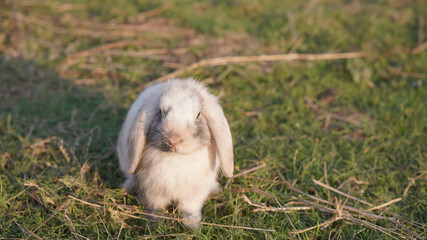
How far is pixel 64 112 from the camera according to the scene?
3971mm

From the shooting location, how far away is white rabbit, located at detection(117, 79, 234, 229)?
2420mm

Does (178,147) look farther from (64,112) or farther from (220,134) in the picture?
(64,112)

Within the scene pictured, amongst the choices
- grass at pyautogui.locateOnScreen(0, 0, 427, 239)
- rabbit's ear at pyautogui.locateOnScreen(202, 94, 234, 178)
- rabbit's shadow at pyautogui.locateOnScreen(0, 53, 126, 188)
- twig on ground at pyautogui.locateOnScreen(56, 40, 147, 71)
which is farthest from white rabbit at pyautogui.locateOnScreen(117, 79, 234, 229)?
twig on ground at pyautogui.locateOnScreen(56, 40, 147, 71)

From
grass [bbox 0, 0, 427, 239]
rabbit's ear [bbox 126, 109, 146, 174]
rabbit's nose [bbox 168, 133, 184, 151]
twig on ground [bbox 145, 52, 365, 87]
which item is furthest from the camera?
twig on ground [bbox 145, 52, 365, 87]

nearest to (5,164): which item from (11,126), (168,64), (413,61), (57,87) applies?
(11,126)

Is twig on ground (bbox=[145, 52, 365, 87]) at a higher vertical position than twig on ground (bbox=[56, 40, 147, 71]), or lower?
lower

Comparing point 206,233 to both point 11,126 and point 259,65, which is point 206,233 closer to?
point 11,126

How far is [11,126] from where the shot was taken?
363cm

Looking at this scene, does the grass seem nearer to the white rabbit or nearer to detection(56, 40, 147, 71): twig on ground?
detection(56, 40, 147, 71): twig on ground

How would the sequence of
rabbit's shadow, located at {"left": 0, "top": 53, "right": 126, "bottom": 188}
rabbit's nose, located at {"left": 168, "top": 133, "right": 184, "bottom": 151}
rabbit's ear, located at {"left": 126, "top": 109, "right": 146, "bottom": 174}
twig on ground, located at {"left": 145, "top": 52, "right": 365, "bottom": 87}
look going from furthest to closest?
twig on ground, located at {"left": 145, "top": 52, "right": 365, "bottom": 87} < rabbit's shadow, located at {"left": 0, "top": 53, "right": 126, "bottom": 188} < rabbit's ear, located at {"left": 126, "top": 109, "right": 146, "bottom": 174} < rabbit's nose, located at {"left": 168, "top": 133, "right": 184, "bottom": 151}

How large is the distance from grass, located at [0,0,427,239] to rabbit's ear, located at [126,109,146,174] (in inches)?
19.0

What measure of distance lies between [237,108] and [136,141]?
1.89 meters

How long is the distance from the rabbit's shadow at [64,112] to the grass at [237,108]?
0.02m

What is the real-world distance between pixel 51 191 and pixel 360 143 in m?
3.00
